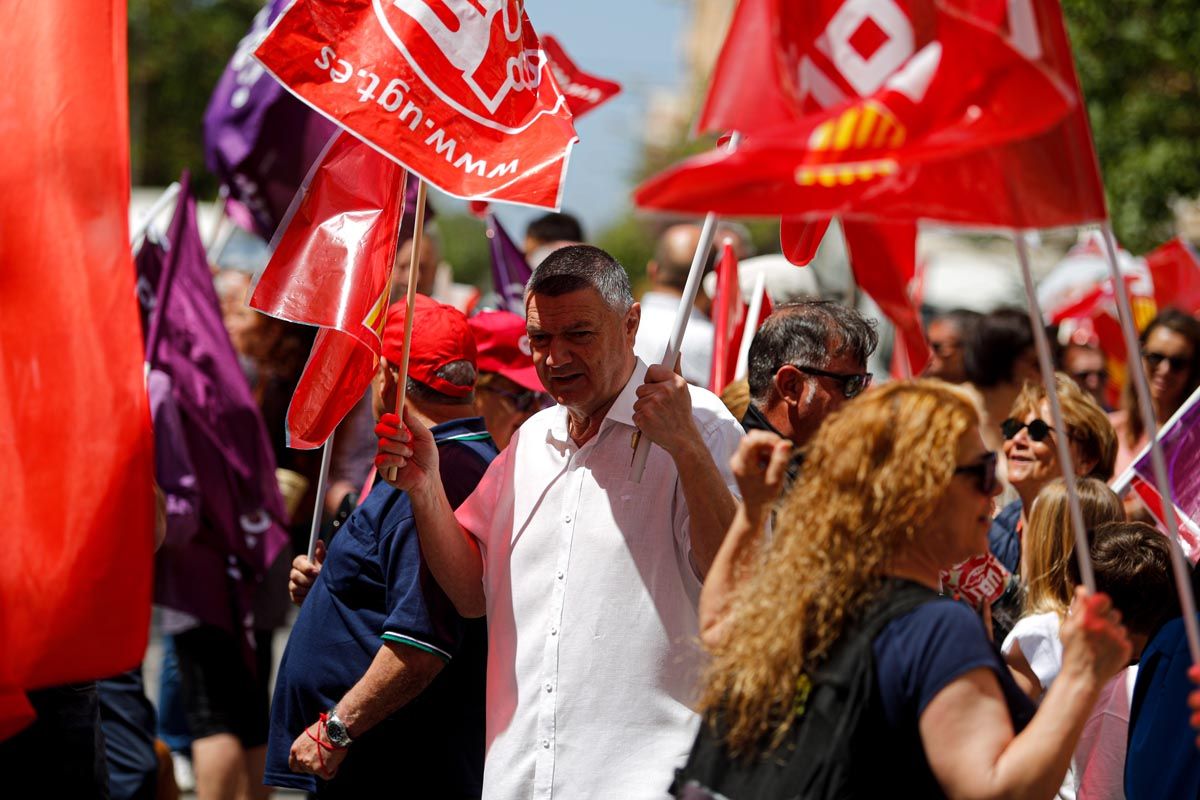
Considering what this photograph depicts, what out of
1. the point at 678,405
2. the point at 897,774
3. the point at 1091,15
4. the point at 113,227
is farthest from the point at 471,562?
the point at 1091,15

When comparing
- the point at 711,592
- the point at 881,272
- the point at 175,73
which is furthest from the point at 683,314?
the point at 175,73

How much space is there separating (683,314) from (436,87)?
88 centimetres

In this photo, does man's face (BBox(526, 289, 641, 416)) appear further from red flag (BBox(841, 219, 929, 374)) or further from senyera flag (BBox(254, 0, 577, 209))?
red flag (BBox(841, 219, 929, 374))

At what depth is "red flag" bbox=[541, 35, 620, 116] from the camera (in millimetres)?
6711

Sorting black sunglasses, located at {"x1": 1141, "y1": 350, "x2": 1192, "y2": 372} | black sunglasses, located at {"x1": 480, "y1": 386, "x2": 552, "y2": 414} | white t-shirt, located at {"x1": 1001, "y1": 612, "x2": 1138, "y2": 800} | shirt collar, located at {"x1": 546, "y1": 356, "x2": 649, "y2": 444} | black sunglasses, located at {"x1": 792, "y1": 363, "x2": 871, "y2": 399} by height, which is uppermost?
black sunglasses, located at {"x1": 792, "y1": 363, "x2": 871, "y2": 399}

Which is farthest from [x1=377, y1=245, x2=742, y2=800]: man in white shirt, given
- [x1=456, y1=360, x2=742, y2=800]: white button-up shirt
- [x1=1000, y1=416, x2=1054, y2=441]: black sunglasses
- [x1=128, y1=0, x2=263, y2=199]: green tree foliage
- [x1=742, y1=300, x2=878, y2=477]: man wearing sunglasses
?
[x1=128, y1=0, x2=263, y2=199]: green tree foliage

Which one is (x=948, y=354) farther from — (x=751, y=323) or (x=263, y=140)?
(x=263, y=140)

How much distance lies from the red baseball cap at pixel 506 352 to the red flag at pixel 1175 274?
4956 millimetres

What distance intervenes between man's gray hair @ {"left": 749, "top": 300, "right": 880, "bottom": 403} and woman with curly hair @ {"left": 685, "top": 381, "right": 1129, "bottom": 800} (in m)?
1.14

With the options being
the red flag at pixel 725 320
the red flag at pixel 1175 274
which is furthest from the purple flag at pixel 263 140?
the red flag at pixel 1175 274

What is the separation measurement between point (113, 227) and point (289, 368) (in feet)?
12.2

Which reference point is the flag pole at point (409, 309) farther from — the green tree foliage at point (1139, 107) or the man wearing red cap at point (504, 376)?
the green tree foliage at point (1139, 107)

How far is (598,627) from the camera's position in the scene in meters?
3.75

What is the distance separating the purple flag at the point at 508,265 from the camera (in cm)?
739
